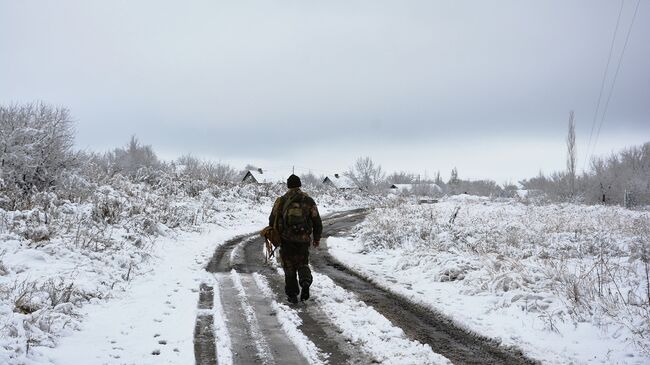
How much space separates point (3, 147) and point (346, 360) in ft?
47.4

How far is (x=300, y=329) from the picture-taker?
5602mm

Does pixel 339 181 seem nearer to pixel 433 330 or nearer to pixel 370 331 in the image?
pixel 433 330

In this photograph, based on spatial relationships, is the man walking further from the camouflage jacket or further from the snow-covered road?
the snow-covered road

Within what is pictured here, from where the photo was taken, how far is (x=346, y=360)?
459cm

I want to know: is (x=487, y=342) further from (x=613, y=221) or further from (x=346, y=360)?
(x=613, y=221)

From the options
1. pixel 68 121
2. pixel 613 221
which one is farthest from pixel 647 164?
pixel 68 121

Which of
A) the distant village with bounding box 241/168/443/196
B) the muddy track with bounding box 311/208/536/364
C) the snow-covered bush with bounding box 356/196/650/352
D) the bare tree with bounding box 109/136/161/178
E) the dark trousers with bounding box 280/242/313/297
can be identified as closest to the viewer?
the muddy track with bounding box 311/208/536/364

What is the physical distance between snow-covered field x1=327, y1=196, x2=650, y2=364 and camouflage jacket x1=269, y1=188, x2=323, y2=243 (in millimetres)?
2013

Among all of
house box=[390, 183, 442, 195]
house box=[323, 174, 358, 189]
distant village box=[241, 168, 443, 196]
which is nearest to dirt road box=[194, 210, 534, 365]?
distant village box=[241, 168, 443, 196]

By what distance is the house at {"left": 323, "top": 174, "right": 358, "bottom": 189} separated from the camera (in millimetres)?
88562

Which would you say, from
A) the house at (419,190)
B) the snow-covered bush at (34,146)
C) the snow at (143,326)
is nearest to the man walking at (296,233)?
the snow at (143,326)

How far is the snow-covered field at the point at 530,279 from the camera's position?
5.09 meters

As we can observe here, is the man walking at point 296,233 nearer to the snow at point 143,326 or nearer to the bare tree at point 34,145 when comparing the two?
the snow at point 143,326

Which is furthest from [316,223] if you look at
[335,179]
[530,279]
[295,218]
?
[335,179]
